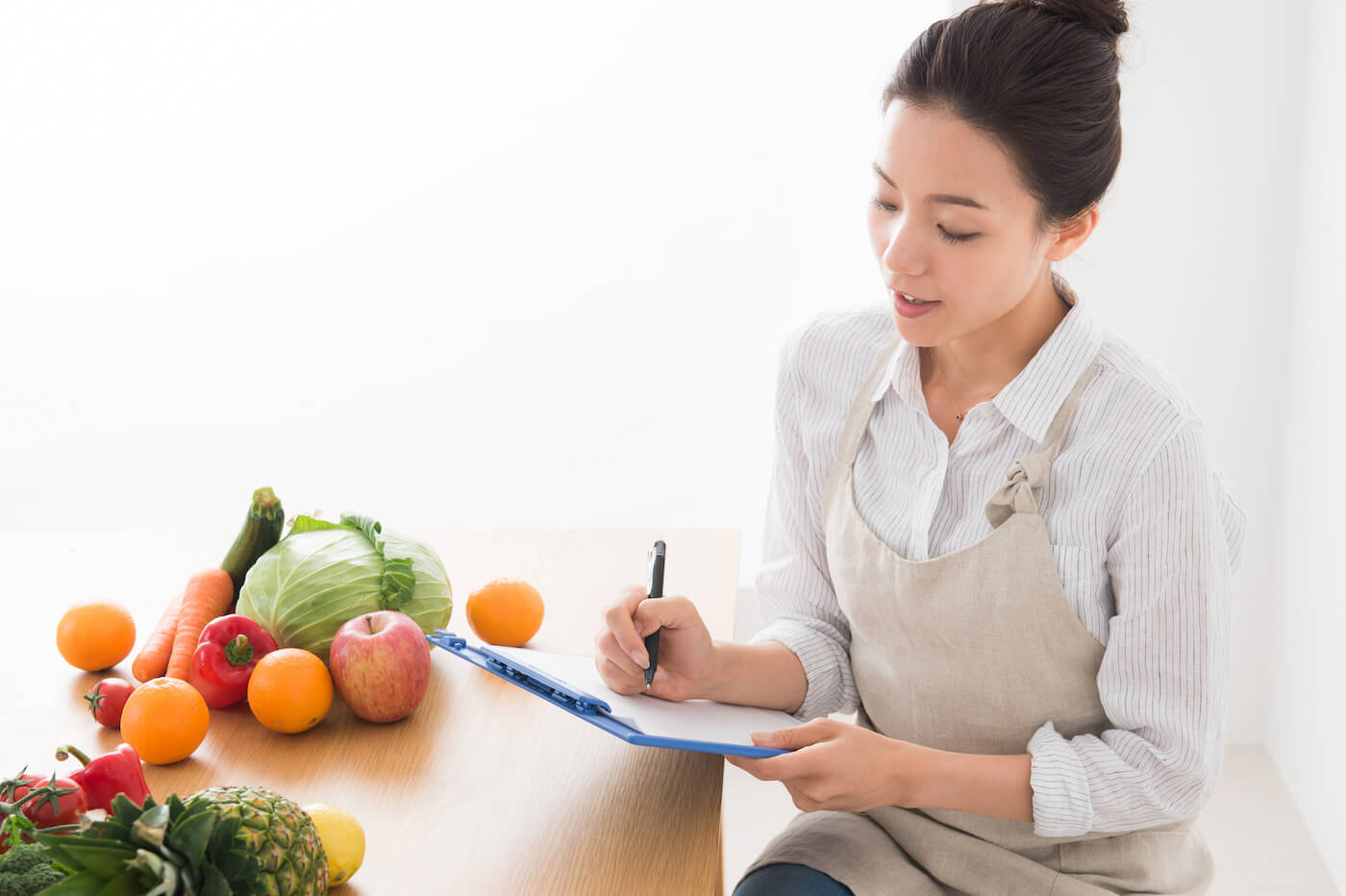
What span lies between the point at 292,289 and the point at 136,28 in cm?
60

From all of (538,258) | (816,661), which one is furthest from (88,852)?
(538,258)

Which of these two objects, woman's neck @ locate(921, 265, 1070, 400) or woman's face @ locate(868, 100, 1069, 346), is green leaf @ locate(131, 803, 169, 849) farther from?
woman's neck @ locate(921, 265, 1070, 400)

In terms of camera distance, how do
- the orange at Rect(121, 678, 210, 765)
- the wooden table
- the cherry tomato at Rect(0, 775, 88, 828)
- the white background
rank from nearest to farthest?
1. the cherry tomato at Rect(0, 775, 88, 828)
2. the wooden table
3. the orange at Rect(121, 678, 210, 765)
4. the white background

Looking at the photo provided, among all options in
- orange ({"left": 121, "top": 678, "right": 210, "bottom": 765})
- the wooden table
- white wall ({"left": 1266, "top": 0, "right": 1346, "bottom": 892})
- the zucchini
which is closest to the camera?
the wooden table

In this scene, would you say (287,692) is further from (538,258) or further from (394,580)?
(538,258)

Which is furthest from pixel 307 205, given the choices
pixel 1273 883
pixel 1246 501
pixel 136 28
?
pixel 1273 883

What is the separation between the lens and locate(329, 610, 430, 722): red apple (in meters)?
1.10

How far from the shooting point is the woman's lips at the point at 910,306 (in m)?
1.14

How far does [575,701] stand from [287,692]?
283 millimetres

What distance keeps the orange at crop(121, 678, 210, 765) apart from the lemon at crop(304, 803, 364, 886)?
224mm

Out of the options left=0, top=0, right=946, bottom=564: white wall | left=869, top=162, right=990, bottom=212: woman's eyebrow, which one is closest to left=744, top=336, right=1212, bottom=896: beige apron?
left=869, top=162, right=990, bottom=212: woman's eyebrow

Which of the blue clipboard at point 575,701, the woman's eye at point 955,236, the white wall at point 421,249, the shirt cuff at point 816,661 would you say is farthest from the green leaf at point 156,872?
the white wall at point 421,249

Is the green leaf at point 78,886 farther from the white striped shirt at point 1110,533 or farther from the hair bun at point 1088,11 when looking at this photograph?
the hair bun at point 1088,11

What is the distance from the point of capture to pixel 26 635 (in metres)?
1.32
